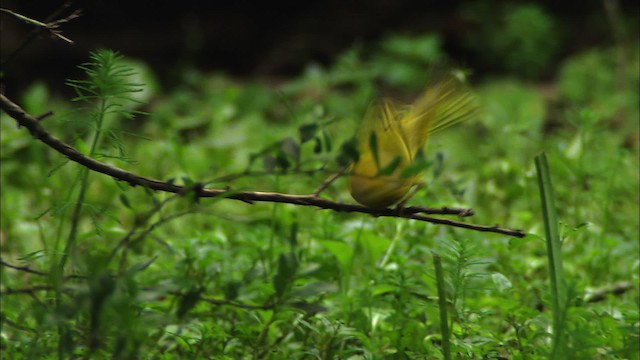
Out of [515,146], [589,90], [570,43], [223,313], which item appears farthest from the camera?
[570,43]

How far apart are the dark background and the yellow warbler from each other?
11.6ft

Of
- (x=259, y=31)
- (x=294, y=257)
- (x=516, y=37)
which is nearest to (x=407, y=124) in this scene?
(x=294, y=257)

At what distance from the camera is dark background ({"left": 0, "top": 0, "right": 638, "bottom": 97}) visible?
4953mm

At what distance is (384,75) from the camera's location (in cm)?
482

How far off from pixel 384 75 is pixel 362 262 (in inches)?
117

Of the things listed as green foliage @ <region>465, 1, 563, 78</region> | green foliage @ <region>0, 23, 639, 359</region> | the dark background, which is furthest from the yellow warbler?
green foliage @ <region>465, 1, 563, 78</region>

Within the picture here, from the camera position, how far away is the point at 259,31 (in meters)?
5.45

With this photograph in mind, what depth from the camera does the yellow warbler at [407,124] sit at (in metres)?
1.35

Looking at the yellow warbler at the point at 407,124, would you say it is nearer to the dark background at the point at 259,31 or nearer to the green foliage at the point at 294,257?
the green foliage at the point at 294,257

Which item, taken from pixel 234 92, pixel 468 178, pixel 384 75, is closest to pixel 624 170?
pixel 468 178

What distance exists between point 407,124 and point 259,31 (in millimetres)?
4183

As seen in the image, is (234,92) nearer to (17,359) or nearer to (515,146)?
(515,146)

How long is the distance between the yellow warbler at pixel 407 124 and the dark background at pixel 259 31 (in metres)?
3.53

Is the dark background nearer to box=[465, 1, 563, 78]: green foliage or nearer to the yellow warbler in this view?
box=[465, 1, 563, 78]: green foliage
